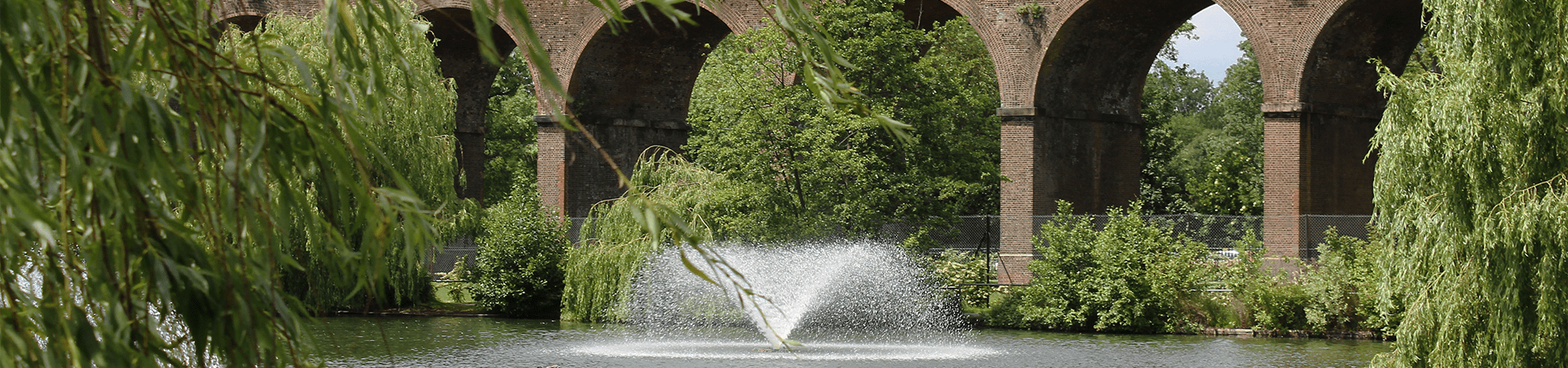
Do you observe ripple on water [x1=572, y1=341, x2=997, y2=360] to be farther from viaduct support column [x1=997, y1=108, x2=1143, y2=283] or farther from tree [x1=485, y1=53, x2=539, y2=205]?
tree [x1=485, y1=53, x2=539, y2=205]

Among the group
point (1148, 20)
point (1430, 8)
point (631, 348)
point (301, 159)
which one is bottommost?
point (631, 348)

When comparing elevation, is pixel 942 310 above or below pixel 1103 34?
below

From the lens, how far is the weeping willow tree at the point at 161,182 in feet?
8.53

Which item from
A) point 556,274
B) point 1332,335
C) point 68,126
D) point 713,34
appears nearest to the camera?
point 68,126

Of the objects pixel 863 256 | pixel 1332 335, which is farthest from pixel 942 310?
pixel 1332 335

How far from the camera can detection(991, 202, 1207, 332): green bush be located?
65.6ft

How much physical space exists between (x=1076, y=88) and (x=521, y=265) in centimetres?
920

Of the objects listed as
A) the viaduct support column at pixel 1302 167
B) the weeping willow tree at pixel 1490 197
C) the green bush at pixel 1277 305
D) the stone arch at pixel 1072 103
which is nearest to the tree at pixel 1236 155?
the stone arch at pixel 1072 103

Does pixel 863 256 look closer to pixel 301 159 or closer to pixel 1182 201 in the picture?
pixel 301 159

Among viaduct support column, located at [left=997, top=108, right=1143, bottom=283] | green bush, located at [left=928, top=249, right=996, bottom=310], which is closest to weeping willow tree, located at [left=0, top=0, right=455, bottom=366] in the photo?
green bush, located at [left=928, top=249, right=996, bottom=310]

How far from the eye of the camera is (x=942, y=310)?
68.9ft

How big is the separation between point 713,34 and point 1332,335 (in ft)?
43.6

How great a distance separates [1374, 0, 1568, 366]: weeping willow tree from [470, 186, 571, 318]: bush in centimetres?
1417

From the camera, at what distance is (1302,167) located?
2278 cm
